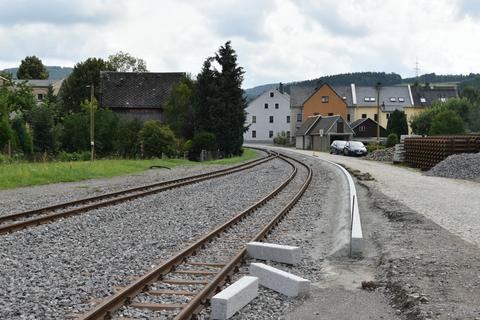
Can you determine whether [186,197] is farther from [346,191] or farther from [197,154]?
[197,154]

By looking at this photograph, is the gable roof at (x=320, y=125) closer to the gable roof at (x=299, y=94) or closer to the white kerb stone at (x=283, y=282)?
the gable roof at (x=299, y=94)

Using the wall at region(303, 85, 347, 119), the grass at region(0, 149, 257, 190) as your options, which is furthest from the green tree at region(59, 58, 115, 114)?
the grass at region(0, 149, 257, 190)

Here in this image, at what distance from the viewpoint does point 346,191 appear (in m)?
23.3

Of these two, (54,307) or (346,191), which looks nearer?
(54,307)

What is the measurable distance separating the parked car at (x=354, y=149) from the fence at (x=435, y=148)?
49.8 ft

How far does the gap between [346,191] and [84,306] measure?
17034mm

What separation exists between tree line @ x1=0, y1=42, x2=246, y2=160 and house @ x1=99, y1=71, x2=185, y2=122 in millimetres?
3577

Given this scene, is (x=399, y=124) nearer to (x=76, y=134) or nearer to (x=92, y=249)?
(x=76, y=134)

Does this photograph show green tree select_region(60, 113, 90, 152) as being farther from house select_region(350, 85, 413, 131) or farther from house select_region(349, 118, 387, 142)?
house select_region(350, 85, 413, 131)

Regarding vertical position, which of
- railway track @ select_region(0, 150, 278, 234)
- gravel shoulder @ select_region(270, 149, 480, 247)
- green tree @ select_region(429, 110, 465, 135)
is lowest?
gravel shoulder @ select_region(270, 149, 480, 247)

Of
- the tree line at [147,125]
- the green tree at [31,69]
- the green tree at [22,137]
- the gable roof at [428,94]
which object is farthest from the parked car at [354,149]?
the green tree at [31,69]

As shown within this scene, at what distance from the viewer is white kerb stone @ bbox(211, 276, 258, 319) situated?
685cm

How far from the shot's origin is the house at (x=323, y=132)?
88625 mm

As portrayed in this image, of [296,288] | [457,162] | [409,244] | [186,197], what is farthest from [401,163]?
[296,288]
